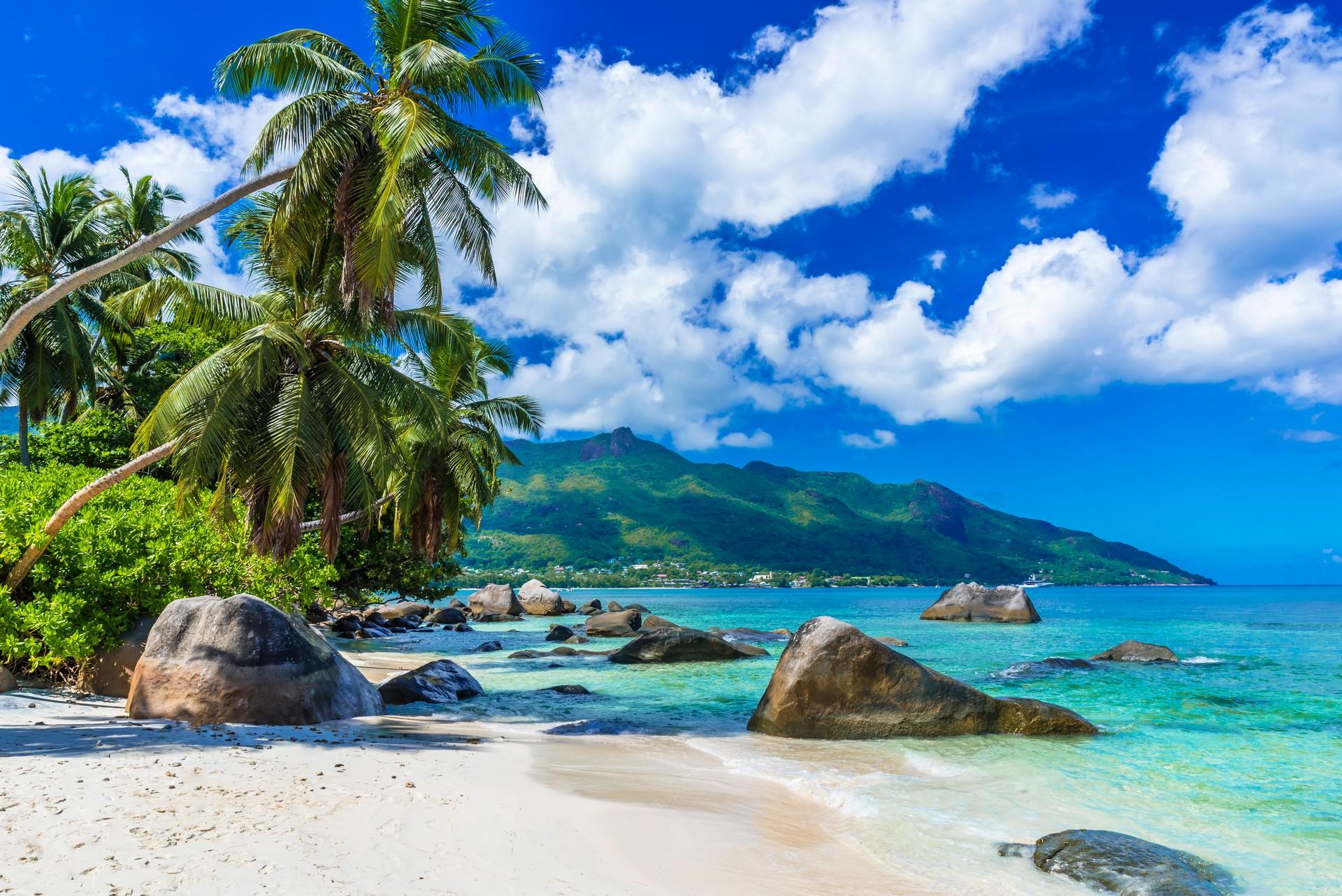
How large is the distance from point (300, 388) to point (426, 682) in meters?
5.70

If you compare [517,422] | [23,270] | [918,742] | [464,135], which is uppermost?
[23,270]

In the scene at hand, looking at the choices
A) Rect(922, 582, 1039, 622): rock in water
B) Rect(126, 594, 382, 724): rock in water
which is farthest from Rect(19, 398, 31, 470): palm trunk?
Rect(922, 582, 1039, 622): rock in water

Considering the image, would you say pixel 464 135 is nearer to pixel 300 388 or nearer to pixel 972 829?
pixel 300 388

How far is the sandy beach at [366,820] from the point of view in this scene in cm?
438

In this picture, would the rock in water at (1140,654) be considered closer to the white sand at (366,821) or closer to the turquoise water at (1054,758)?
the turquoise water at (1054,758)

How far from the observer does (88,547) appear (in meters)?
10.8

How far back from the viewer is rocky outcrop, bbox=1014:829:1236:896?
221 inches

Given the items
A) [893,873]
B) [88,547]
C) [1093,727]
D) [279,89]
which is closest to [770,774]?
[893,873]

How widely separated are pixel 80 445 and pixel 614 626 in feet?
66.9

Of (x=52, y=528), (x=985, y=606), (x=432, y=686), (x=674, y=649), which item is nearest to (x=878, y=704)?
(x=432, y=686)

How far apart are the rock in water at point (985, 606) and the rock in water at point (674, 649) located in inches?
1145

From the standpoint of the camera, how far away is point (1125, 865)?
587 cm

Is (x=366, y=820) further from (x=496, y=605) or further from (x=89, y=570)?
(x=496, y=605)

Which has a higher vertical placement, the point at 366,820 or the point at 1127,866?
the point at 366,820
